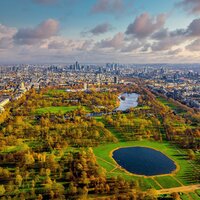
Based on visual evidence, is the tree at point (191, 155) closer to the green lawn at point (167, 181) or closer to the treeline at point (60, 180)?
the green lawn at point (167, 181)

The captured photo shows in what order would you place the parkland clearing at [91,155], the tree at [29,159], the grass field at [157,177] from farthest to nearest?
the tree at [29,159], the grass field at [157,177], the parkland clearing at [91,155]

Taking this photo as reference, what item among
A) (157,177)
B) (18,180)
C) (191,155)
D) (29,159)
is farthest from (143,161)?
(18,180)

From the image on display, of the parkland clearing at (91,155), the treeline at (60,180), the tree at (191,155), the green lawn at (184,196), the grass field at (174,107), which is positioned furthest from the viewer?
the grass field at (174,107)

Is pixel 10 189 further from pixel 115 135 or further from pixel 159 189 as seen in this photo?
pixel 115 135

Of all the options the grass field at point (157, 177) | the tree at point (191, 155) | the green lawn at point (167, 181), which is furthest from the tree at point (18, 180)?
the tree at point (191, 155)

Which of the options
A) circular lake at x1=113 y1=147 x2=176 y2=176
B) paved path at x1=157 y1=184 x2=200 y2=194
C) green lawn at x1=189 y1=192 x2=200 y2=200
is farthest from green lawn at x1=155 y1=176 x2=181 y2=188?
green lawn at x1=189 y1=192 x2=200 y2=200

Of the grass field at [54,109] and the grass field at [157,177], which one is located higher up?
the grass field at [54,109]

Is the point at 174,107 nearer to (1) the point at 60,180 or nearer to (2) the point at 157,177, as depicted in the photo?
(2) the point at 157,177

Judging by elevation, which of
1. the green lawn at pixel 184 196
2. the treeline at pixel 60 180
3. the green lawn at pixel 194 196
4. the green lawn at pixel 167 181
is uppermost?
the treeline at pixel 60 180

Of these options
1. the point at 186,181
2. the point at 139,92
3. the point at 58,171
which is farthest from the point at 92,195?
the point at 139,92
